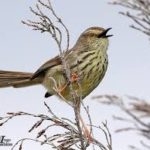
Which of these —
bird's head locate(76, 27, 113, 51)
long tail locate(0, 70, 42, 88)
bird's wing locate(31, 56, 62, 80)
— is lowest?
long tail locate(0, 70, 42, 88)

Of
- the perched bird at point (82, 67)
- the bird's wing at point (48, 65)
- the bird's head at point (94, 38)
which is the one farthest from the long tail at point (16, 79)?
the bird's head at point (94, 38)

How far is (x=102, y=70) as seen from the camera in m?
6.54

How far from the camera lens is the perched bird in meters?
6.25

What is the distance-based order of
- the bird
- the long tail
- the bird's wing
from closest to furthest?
1. the bird
2. the bird's wing
3. the long tail

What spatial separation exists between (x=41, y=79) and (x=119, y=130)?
15.9ft

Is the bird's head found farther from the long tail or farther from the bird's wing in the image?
the long tail

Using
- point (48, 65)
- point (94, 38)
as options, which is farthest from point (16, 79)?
point (94, 38)

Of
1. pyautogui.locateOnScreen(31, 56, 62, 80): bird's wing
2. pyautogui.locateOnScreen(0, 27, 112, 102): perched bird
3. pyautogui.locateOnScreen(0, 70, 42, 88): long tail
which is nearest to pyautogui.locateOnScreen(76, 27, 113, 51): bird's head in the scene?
pyautogui.locateOnScreen(0, 27, 112, 102): perched bird

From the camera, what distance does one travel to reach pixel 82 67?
20.7 ft

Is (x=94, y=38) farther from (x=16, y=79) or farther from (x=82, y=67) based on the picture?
(x=16, y=79)

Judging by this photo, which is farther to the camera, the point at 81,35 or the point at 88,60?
the point at 81,35

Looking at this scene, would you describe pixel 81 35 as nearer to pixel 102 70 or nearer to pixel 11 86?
pixel 102 70

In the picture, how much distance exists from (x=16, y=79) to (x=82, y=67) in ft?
4.52

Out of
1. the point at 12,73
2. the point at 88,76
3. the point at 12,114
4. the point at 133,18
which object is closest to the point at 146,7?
the point at 133,18
